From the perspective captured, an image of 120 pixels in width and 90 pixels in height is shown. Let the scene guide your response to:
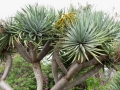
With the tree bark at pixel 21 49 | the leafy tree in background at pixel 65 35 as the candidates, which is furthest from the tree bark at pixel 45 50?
the tree bark at pixel 21 49

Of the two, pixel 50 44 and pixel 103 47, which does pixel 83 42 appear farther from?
pixel 50 44

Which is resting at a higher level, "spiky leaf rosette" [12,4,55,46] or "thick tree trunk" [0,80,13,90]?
"spiky leaf rosette" [12,4,55,46]

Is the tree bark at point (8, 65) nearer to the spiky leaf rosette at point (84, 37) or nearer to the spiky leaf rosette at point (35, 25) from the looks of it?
the spiky leaf rosette at point (35, 25)

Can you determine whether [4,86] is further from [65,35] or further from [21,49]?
[65,35]

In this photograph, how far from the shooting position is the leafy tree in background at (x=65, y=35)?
4.29 metres

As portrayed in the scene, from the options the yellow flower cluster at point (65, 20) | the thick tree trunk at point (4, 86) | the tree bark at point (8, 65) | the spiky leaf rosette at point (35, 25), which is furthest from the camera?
the tree bark at point (8, 65)

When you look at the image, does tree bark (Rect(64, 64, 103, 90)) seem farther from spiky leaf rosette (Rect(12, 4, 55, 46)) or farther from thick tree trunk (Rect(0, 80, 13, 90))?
thick tree trunk (Rect(0, 80, 13, 90))

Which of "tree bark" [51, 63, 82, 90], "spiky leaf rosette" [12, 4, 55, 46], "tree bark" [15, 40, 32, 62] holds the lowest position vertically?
"tree bark" [51, 63, 82, 90]

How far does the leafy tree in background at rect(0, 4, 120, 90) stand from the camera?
4285 millimetres

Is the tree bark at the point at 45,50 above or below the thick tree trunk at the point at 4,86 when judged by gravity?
above

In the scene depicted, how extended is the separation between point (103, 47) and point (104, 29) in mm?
346

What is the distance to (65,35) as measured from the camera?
4.45 metres

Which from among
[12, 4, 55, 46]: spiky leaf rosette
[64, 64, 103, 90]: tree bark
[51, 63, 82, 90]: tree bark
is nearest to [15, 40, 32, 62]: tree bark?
[12, 4, 55, 46]: spiky leaf rosette

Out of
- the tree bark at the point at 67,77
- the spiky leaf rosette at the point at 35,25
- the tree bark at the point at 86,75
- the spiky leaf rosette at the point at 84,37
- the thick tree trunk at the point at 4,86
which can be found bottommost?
the tree bark at the point at 86,75
